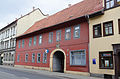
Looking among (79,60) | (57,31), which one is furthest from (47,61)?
(79,60)

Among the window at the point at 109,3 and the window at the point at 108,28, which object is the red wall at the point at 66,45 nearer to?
the window at the point at 108,28

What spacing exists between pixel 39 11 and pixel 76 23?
19.6 metres

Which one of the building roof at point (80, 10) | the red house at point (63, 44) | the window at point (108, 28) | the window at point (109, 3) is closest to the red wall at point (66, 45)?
the red house at point (63, 44)

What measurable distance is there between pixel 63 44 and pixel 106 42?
6.93 m

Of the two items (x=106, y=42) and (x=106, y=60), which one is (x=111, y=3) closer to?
(x=106, y=42)

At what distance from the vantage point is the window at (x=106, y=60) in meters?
14.4

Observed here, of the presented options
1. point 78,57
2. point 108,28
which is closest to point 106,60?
point 108,28

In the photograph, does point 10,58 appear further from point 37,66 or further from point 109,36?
point 109,36

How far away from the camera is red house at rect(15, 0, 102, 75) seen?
57.8 feet

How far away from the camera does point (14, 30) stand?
35.9 m

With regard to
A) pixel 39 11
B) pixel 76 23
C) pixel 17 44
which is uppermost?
pixel 39 11

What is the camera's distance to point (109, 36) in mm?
14727

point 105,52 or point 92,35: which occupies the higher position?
point 92,35

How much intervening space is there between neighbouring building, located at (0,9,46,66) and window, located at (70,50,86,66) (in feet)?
60.4
